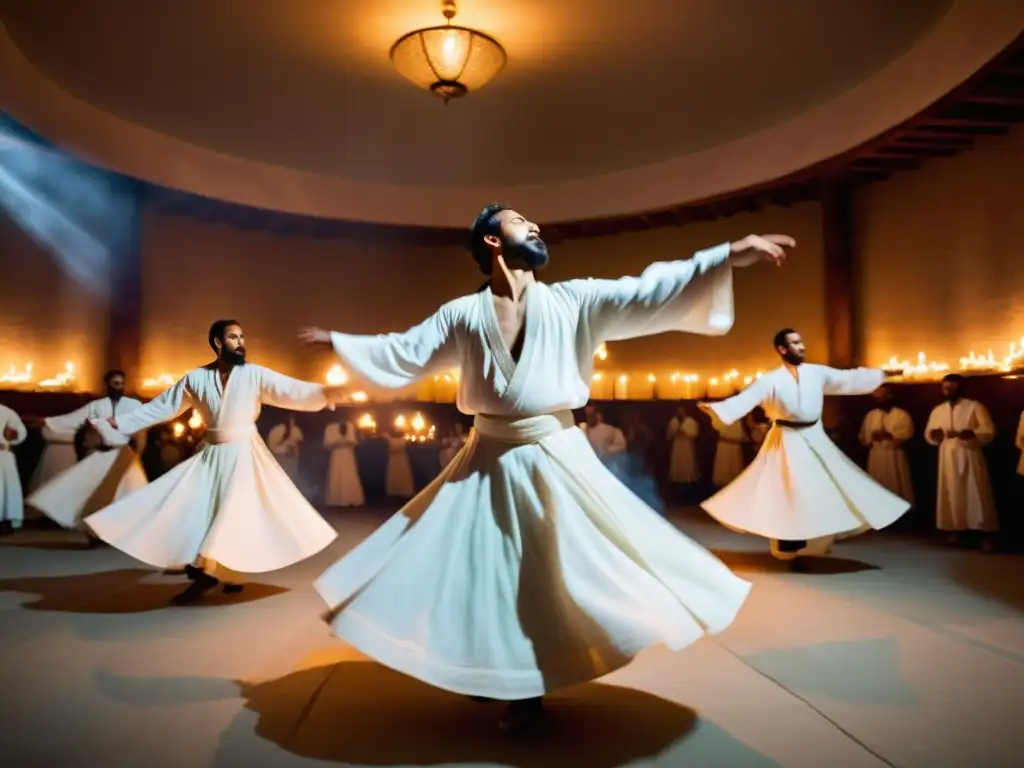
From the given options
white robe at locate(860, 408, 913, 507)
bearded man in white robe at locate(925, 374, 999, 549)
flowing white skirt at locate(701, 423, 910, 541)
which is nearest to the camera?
flowing white skirt at locate(701, 423, 910, 541)

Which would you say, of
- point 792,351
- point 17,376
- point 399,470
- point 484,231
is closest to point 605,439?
point 399,470

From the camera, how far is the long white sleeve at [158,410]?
17.1 ft

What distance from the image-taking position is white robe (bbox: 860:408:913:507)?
875 cm

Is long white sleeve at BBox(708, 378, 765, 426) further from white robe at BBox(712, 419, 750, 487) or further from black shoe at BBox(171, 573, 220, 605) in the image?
white robe at BBox(712, 419, 750, 487)

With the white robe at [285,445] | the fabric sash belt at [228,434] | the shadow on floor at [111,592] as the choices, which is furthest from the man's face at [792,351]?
the white robe at [285,445]

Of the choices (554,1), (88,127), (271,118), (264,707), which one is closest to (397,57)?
(554,1)

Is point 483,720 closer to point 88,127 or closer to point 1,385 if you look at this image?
→ point 1,385

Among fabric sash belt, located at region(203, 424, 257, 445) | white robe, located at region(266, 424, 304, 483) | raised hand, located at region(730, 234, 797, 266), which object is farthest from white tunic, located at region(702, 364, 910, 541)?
white robe, located at region(266, 424, 304, 483)

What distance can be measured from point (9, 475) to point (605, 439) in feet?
21.9

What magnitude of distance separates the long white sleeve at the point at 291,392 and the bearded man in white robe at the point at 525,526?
149 centimetres

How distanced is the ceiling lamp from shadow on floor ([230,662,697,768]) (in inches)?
205

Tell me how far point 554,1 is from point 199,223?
6.89m

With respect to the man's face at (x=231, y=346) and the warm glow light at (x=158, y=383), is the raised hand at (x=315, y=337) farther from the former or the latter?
the warm glow light at (x=158, y=383)

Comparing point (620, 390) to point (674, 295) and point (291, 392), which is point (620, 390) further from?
point (674, 295)
